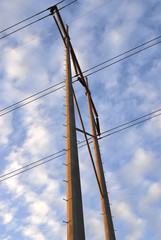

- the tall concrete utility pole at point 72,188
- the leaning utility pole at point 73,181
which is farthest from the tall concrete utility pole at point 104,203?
the tall concrete utility pole at point 72,188

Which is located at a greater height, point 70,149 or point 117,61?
point 117,61

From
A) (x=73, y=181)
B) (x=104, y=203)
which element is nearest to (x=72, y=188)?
(x=73, y=181)

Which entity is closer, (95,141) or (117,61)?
(117,61)

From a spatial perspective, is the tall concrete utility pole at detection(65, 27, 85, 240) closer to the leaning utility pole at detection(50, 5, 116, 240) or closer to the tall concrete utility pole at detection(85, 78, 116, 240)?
the leaning utility pole at detection(50, 5, 116, 240)

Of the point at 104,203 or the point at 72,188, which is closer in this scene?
the point at 72,188

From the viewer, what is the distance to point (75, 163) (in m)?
6.42

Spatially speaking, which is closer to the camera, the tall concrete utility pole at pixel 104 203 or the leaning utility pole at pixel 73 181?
the leaning utility pole at pixel 73 181

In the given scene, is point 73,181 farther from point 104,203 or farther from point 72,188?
point 104,203

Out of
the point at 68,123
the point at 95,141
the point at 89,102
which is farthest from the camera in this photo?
the point at 89,102

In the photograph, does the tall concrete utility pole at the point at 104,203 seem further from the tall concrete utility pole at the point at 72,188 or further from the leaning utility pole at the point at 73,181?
the tall concrete utility pole at the point at 72,188

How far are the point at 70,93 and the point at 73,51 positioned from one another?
566 centimetres

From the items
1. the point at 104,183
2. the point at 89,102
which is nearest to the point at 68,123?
the point at 104,183

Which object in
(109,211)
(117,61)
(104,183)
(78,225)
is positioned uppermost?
(117,61)

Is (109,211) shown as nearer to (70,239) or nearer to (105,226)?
(105,226)
